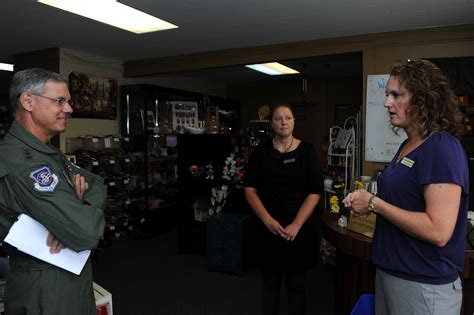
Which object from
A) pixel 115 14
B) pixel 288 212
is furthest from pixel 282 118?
pixel 115 14

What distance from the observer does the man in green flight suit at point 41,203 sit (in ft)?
4.14

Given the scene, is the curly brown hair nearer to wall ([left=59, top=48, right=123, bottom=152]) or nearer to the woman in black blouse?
the woman in black blouse

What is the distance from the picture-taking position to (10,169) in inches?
49.7

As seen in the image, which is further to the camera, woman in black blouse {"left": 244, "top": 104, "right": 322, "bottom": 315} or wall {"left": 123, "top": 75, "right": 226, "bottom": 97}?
wall {"left": 123, "top": 75, "right": 226, "bottom": 97}

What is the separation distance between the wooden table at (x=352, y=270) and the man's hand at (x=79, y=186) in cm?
157

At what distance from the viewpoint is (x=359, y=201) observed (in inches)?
49.2

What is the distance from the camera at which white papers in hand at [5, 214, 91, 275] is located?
125 cm

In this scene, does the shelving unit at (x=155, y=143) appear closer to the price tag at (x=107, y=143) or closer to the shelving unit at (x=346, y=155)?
the price tag at (x=107, y=143)

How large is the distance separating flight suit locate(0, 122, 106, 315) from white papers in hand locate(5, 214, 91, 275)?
29 millimetres

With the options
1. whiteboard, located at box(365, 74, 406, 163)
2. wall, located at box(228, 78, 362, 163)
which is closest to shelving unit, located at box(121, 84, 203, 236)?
wall, located at box(228, 78, 362, 163)

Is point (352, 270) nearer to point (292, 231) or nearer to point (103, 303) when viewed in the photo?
point (292, 231)

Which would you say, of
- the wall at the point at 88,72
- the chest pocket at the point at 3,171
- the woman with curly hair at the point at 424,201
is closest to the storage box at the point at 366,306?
the woman with curly hair at the point at 424,201

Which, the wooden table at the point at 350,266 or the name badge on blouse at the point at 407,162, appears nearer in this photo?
the name badge on blouse at the point at 407,162

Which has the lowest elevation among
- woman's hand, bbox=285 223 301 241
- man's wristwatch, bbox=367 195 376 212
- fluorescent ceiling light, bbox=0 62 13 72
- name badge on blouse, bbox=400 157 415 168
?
woman's hand, bbox=285 223 301 241
